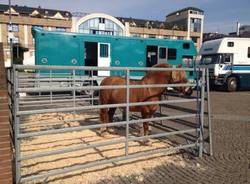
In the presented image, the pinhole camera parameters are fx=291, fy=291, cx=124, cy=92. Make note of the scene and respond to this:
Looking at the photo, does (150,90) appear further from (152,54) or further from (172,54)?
(172,54)

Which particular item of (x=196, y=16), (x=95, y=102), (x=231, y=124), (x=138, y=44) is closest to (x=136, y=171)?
(x=231, y=124)

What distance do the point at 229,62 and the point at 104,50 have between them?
32.4ft

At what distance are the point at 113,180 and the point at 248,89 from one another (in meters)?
21.8

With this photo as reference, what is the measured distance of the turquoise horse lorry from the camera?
1555 cm

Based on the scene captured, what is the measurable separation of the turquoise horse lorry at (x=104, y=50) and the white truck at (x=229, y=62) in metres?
2.58

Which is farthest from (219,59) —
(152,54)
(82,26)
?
(82,26)

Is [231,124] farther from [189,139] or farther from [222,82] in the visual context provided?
[222,82]

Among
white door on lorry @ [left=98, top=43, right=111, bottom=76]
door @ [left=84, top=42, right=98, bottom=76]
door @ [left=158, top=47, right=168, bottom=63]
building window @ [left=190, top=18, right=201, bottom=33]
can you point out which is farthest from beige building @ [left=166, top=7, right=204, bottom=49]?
door @ [left=84, top=42, right=98, bottom=76]

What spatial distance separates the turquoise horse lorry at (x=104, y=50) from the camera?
1555 cm

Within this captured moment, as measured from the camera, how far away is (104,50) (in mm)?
16922

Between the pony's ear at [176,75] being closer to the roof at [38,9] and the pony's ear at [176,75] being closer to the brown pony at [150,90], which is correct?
the brown pony at [150,90]

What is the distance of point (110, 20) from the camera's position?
159 feet

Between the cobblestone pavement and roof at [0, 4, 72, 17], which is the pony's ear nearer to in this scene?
the cobblestone pavement

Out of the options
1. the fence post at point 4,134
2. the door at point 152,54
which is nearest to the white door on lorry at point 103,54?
the door at point 152,54
